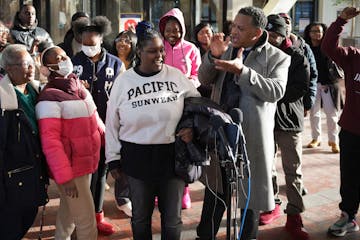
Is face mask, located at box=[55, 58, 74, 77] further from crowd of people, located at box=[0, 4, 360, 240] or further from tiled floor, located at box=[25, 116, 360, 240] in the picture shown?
tiled floor, located at box=[25, 116, 360, 240]

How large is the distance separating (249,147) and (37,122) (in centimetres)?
154

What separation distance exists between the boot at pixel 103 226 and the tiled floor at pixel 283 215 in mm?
63

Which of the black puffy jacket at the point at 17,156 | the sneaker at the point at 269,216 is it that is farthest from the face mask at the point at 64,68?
the sneaker at the point at 269,216

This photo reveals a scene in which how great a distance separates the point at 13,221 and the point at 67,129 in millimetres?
772

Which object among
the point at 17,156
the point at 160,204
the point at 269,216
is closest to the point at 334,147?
the point at 269,216

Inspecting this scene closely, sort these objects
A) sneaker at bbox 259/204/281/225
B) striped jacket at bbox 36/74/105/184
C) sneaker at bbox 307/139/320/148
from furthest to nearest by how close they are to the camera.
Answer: sneaker at bbox 307/139/320/148 → sneaker at bbox 259/204/281/225 → striped jacket at bbox 36/74/105/184

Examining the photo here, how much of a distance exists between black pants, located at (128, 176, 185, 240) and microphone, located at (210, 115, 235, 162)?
2.83 feet

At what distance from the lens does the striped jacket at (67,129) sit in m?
3.29

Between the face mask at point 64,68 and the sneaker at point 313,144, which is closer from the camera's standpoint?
the face mask at point 64,68

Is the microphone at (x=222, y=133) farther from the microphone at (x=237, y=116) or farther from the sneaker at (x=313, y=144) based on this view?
the sneaker at (x=313, y=144)

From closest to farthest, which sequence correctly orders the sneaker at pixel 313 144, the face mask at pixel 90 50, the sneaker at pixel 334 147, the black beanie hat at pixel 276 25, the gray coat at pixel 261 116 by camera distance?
the gray coat at pixel 261 116 < the black beanie hat at pixel 276 25 < the face mask at pixel 90 50 < the sneaker at pixel 334 147 < the sneaker at pixel 313 144

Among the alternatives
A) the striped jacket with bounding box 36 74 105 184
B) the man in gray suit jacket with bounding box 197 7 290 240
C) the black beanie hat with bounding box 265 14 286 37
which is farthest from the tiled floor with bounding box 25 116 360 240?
the black beanie hat with bounding box 265 14 286 37

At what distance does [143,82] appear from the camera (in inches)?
128

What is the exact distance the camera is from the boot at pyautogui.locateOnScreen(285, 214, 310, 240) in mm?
4434
